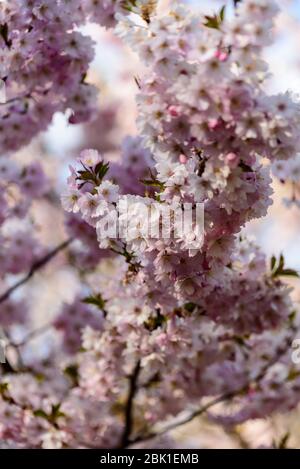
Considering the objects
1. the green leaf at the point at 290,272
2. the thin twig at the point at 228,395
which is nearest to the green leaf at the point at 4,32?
the green leaf at the point at 290,272

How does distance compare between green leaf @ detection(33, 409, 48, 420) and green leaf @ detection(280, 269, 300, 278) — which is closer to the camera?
green leaf @ detection(280, 269, 300, 278)

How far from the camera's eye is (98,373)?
404 centimetres

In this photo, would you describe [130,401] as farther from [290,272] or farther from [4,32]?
[4,32]

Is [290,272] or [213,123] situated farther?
[290,272]

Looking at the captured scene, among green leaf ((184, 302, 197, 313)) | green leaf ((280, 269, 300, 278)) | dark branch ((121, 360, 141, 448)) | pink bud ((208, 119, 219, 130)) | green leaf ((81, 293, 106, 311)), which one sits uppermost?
green leaf ((81, 293, 106, 311))

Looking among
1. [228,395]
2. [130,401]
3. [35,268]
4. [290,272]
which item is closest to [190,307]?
[290,272]

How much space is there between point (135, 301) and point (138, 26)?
1399mm

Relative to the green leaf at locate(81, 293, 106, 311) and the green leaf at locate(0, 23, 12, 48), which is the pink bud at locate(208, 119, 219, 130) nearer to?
the green leaf at locate(0, 23, 12, 48)

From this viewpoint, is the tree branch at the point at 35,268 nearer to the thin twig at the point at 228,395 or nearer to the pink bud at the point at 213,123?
the thin twig at the point at 228,395

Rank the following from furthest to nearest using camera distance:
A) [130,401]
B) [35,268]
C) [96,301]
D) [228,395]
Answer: [35,268] < [228,395] < [130,401] < [96,301]

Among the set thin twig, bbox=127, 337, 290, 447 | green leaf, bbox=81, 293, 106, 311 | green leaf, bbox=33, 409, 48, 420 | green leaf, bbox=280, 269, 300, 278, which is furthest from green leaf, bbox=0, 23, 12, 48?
thin twig, bbox=127, 337, 290, 447

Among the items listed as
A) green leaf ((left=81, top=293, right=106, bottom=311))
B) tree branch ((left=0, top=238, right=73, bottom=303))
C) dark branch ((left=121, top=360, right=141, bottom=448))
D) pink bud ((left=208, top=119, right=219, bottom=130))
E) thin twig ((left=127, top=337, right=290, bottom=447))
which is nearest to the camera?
pink bud ((left=208, top=119, right=219, bottom=130))

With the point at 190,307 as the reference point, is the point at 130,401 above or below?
below
